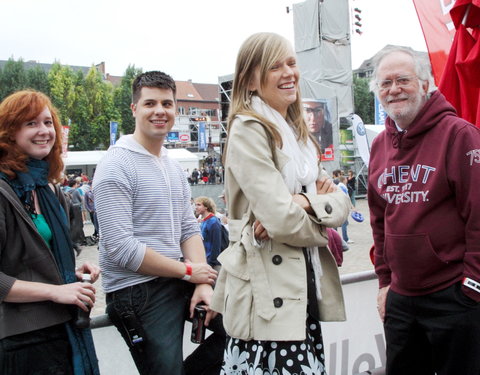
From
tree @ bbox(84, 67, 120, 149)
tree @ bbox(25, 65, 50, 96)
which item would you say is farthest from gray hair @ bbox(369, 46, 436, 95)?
tree @ bbox(25, 65, 50, 96)

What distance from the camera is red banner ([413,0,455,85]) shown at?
2889mm

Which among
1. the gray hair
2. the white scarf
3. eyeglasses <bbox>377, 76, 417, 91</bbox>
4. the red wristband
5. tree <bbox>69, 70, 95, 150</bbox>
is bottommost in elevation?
the red wristband

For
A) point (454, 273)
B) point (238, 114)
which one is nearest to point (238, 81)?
point (238, 114)

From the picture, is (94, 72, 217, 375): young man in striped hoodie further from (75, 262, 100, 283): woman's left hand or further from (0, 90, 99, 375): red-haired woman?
(0, 90, 99, 375): red-haired woman

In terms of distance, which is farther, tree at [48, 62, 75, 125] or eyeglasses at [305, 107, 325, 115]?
tree at [48, 62, 75, 125]

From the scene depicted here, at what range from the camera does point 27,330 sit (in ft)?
6.01

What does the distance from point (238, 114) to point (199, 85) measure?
9358cm

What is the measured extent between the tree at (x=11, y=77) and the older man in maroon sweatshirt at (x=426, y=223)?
5035cm

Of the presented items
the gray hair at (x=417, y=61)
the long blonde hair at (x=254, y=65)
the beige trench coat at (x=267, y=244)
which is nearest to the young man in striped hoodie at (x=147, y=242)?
the beige trench coat at (x=267, y=244)

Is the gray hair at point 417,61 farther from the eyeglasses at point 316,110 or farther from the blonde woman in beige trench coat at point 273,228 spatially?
the eyeglasses at point 316,110

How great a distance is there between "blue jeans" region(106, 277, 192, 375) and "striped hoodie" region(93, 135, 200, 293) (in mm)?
52

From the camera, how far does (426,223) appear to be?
2100mm

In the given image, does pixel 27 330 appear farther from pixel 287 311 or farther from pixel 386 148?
pixel 386 148

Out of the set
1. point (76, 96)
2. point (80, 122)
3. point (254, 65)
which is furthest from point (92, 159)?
point (254, 65)
